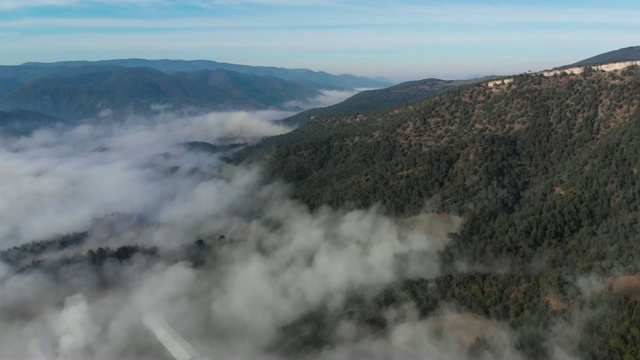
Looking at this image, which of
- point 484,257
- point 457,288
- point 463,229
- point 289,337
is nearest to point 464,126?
point 463,229

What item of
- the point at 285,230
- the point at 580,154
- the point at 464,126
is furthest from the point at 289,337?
the point at 464,126

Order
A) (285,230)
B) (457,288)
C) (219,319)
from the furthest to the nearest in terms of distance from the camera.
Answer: (285,230), (219,319), (457,288)

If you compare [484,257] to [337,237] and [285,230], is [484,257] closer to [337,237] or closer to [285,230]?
[337,237]

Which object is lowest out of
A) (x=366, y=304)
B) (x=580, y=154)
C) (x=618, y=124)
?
(x=366, y=304)

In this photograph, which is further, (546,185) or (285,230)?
(285,230)

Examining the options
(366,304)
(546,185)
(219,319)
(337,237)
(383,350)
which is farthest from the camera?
(337,237)

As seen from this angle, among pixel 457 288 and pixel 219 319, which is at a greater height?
pixel 457 288
